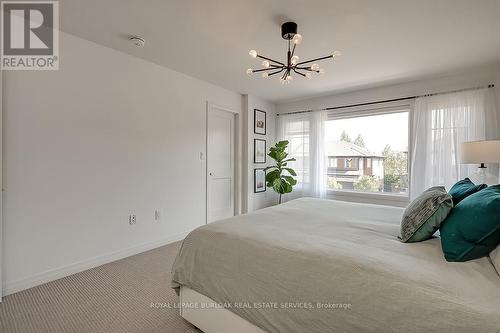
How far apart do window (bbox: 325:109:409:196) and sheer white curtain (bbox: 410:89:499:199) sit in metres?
0.24

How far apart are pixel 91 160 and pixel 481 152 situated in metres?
4.34

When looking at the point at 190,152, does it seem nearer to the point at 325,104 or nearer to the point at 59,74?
the point at 59,74

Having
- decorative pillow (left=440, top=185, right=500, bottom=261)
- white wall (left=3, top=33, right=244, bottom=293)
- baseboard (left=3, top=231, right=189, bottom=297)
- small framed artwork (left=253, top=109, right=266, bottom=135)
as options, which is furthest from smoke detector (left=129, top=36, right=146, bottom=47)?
decorative pillow (left=440, top=185, right=500, bottom=261)

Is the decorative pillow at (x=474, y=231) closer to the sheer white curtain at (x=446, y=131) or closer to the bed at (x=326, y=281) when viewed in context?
the bed at (x=326, y=281)

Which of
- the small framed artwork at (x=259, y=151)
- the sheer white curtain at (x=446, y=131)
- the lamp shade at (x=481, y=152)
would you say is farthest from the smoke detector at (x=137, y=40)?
the sheer white curtain at (x=446, y=131)

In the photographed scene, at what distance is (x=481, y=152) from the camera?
264 cm

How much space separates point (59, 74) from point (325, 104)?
4.11 metres

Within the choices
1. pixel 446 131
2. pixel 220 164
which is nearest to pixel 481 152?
pixel 446 131

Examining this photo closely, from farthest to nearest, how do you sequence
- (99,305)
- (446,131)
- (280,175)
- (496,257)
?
1. (280,175)
2. (446,131)
3. (99,305)
4. (496,257)

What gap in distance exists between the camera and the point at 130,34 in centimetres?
247

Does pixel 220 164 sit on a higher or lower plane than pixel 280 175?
higher

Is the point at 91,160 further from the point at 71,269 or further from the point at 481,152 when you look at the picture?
the point at 481,152

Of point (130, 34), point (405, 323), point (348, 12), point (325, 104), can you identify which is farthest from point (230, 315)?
point (325, 104)
